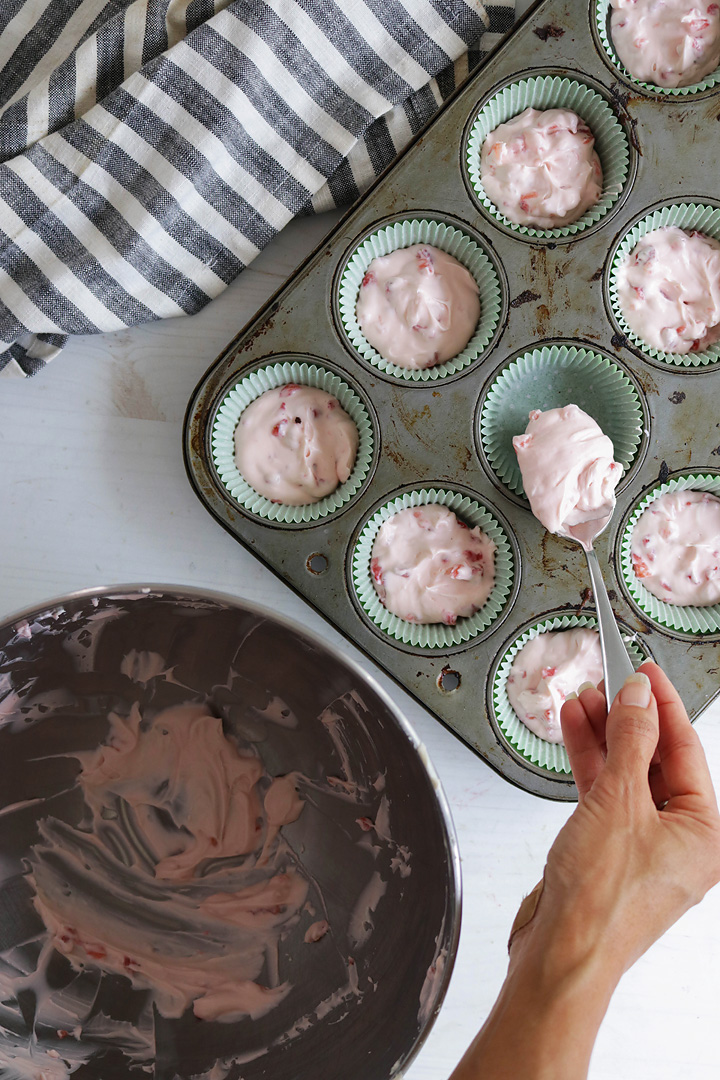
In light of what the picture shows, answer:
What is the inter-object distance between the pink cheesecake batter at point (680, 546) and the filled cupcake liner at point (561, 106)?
576 mm

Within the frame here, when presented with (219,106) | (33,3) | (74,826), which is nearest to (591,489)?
(219,106)

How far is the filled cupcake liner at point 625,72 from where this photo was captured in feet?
4.90

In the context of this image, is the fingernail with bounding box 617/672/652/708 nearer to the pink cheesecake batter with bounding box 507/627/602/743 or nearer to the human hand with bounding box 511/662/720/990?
the human hand with bounding box 511/662/720/990

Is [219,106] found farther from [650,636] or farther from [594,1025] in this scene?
[594,1025]

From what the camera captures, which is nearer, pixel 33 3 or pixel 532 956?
pixel 532 956

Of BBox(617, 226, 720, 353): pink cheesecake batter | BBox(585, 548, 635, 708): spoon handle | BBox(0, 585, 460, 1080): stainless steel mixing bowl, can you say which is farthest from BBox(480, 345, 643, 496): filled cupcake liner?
BBox(0, 585, 460, 1080): stainless steel mixing bowl

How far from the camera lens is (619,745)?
115 cm

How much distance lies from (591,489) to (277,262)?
827 mm

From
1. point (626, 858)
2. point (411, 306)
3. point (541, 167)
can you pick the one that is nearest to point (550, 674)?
point (626, 858)

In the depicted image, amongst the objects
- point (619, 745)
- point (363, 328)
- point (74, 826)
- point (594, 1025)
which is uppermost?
point (363, 328)

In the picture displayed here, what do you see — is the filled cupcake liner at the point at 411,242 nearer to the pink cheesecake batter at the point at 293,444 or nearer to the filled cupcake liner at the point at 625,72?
the pink cheesecake batter at the point at 293,444

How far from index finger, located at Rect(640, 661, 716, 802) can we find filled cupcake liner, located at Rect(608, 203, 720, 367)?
2.10 feet

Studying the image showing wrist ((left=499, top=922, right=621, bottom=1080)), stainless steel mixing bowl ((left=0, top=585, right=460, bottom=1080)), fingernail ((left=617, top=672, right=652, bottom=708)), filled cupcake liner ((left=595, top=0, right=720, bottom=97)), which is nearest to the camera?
wrist ((left=499, top=922, right=621, bottom=1080))

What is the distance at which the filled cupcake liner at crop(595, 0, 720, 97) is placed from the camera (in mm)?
1494
